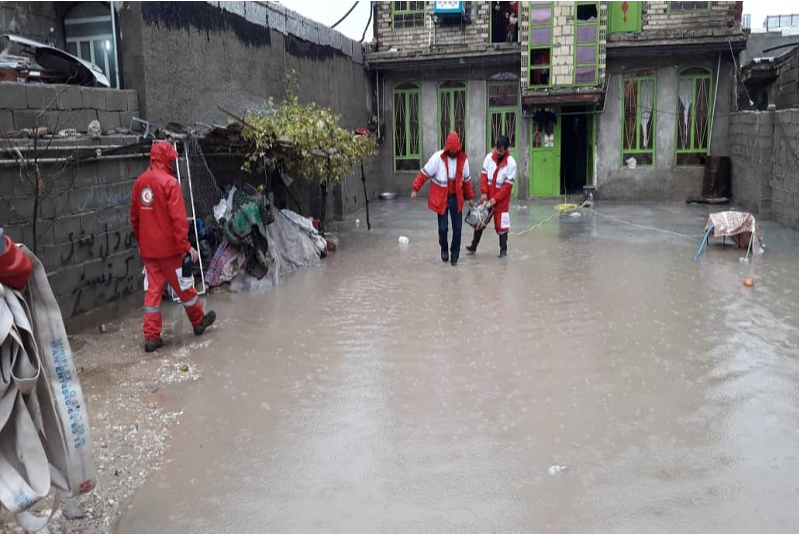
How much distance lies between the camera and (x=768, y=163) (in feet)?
41.2

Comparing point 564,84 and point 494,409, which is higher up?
point 564,84

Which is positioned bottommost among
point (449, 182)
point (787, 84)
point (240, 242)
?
point (240, 242)

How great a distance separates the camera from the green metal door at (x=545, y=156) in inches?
666

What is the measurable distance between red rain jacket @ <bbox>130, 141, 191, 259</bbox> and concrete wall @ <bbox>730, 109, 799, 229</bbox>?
981 cm

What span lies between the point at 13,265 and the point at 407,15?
1582 cm

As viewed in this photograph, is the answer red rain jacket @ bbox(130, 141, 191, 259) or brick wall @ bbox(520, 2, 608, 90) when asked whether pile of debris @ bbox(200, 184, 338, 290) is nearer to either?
red rain jacket @ bbox(130, 141, 191, 259)

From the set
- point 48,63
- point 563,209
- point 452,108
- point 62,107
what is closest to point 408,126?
point 452,108

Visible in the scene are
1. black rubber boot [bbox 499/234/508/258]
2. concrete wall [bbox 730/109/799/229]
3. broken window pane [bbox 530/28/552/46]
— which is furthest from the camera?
broken window pane [bbox 530/28/552/46]

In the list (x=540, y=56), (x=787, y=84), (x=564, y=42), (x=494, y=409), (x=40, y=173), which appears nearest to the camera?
(x=494, y=409)

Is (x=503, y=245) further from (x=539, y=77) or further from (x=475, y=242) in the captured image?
(x=539, y=77)

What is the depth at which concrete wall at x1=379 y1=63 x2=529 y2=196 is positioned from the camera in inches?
676

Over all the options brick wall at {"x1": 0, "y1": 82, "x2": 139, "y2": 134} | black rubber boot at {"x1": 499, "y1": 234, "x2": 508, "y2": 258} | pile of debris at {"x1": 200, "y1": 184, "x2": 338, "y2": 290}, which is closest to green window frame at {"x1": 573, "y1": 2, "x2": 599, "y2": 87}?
black rubber boot at {"x1": 499, "y1": 234, "x2": 508, "y2": 258}

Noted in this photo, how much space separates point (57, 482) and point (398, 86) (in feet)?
52.5

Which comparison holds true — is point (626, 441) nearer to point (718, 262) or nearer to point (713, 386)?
point (713, 386)
